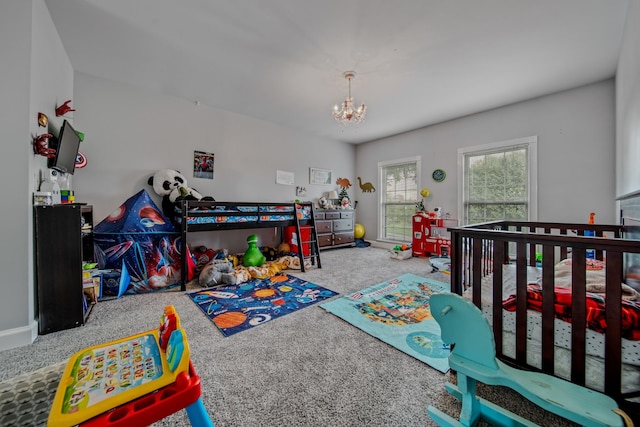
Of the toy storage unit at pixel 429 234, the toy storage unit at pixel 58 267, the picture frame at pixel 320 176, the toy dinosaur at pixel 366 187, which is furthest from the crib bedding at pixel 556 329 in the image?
the toy dinosaur at pixel 366 187

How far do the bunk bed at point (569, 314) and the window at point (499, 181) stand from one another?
2599 mm

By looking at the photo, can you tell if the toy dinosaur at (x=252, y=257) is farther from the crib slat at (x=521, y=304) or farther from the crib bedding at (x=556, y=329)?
the crib slat at (x=521, y=304)

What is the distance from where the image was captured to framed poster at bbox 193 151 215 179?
3787mm

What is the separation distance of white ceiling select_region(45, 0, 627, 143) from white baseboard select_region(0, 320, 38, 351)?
8.14 ft

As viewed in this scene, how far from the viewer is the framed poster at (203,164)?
3787 millimetres

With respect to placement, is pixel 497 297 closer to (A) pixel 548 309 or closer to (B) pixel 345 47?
(A) pixel 548 309

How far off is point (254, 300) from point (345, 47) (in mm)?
2696

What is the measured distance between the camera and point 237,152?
421 centimetres

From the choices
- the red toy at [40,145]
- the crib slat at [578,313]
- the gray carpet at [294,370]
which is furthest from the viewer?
the red toy at [40,145]

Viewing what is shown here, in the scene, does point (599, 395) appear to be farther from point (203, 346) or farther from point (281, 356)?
point (203, 346)

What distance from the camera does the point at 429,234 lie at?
174 inches

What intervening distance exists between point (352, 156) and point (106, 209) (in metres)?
4.86

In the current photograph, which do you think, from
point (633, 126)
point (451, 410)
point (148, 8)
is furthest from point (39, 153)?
point (633, 126)

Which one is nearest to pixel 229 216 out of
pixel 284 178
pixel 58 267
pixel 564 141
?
pixel 58 267
